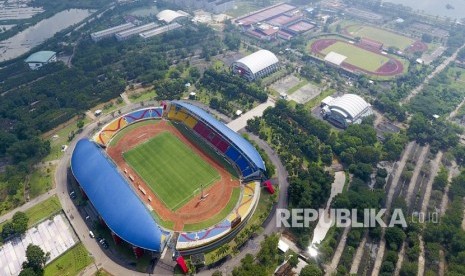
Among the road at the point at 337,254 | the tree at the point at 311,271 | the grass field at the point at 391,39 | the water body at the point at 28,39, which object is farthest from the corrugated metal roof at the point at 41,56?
the grass field at the point at 391,39

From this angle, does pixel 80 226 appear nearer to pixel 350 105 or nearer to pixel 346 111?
pixel 346 111

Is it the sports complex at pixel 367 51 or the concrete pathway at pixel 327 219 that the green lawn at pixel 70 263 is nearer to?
the concrete pathway at pixel 327 219

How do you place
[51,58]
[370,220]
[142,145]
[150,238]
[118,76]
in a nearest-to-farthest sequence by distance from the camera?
1. [150,238]
2. [370,220]
3. [142,145]
4. [118,76]
5. [51,58]

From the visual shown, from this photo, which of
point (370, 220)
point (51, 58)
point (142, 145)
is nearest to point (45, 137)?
point (142, 145)

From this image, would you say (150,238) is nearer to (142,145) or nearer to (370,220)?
(142,145)

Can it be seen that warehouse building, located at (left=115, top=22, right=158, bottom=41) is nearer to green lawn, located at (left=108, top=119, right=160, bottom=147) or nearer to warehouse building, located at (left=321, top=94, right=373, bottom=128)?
green lawn, located at (left=108, top=119, right=160, bottom=147)
